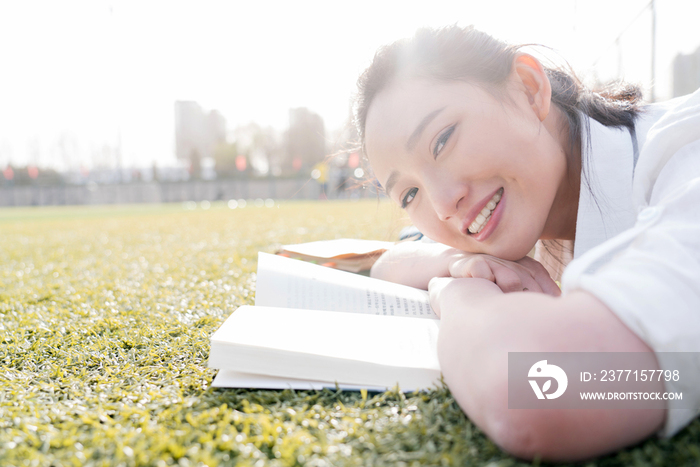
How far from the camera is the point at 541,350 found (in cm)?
58

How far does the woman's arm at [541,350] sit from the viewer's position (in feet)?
1.80

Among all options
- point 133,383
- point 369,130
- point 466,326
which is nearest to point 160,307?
point 133,383

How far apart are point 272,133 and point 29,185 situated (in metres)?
19.9

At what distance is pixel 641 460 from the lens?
21.3 inches

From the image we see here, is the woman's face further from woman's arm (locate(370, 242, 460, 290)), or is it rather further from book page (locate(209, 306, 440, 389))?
book page (locate(209, 306, 440, 389))

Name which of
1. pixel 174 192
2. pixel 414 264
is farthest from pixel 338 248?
pixel 174 192

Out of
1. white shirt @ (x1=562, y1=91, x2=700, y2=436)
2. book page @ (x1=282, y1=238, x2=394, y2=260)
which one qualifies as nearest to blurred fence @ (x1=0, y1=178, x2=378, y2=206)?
book page @ (x1=282, y1=238, x2=394, y2=260)

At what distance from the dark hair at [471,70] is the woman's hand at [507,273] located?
33cm

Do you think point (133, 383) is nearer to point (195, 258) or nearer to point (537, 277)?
point (537, 277)

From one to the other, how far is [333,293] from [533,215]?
56cm

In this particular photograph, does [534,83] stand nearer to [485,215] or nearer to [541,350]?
[485,215]

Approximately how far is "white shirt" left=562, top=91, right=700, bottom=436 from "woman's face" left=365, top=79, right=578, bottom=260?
0.28m

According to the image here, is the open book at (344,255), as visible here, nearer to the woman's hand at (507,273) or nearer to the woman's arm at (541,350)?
the woman's hand at (507,273)

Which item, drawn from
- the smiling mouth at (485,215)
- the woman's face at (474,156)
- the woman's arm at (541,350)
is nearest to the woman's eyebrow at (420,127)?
the woman's face at (474,156)
